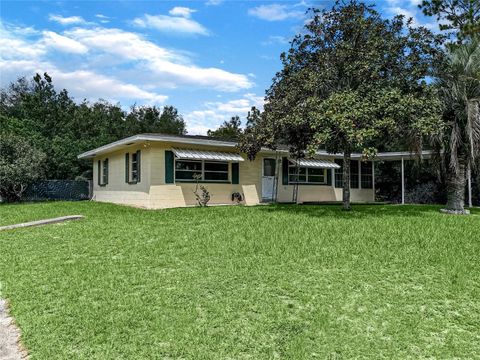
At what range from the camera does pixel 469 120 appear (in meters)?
12.5

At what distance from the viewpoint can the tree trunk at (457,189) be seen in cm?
1359

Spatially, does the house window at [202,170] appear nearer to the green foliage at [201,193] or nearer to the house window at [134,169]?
the green foliage at [201,193]

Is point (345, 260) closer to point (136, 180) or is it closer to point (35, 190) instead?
point (136, 180)

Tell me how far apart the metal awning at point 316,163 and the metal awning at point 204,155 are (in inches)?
142

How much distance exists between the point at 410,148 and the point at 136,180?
10.6 metres

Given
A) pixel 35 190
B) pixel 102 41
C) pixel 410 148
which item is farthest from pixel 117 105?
pixel 410 148

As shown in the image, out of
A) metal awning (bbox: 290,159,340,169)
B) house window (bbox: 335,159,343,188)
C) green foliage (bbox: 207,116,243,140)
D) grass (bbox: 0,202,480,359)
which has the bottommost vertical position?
grass (bbox: 0,202,480,359)

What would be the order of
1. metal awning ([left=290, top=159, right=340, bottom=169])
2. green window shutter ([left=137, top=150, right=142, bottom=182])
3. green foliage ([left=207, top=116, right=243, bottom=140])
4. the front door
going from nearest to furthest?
green window shutter ([left=137, top=150, right=142, bottom=182]) < the front door < metal awning ([left=290, top=159, right=340, bottom=169]) < green foliage ([left=207, top=116, right=243, bottom=140])

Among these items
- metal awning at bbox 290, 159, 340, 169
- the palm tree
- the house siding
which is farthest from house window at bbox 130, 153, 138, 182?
the palm tree

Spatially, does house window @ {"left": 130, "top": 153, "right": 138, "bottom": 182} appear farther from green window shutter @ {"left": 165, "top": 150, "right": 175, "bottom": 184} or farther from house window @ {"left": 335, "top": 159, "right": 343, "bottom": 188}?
house window @ {"left": 335, "top": 159, "right": 343, "bottom": 188}

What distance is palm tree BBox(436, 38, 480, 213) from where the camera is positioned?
42.5ft

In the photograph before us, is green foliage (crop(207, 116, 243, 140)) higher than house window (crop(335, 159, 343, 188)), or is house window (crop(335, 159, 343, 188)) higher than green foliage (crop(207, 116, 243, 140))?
green foliage (crop(207, 116, 243, 140))

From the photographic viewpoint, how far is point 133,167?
17.1m

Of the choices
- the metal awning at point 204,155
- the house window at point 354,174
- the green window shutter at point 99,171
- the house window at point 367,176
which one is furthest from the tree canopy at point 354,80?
the green window shutter at point 99,171
